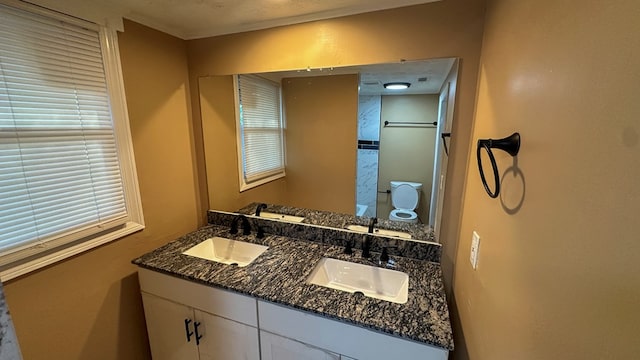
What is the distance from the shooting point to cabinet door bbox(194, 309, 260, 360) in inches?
48.8

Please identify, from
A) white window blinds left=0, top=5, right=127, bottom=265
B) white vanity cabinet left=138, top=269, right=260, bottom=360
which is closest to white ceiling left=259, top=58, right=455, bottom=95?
white window blinds left=0, top=5, right=127, bottom=265

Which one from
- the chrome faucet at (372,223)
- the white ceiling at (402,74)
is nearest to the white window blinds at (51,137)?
the white ceiling at (402,74)

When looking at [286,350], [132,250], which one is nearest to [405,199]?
[286,350]

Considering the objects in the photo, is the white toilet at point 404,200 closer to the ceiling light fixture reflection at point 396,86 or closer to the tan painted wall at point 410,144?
the tan painted wall at point 410,144

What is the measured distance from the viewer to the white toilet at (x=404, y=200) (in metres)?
1.52

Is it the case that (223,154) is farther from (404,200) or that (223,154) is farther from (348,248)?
(404,200)

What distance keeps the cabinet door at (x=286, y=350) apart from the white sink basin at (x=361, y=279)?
11.1 inches

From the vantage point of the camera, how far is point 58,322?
1246 mm

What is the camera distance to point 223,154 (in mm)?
1917

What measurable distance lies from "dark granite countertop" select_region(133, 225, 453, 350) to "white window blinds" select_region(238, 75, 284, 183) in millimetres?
524

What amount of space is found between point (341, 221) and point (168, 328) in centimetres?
121

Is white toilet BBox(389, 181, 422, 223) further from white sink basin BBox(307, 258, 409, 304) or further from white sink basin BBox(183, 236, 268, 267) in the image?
white sink basin BBox(183, 236, 268, 267)

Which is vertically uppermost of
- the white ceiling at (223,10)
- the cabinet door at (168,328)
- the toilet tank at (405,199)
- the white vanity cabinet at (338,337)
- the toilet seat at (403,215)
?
the white ceiling at (223,10)

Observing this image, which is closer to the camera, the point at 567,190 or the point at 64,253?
the point at 567,190
